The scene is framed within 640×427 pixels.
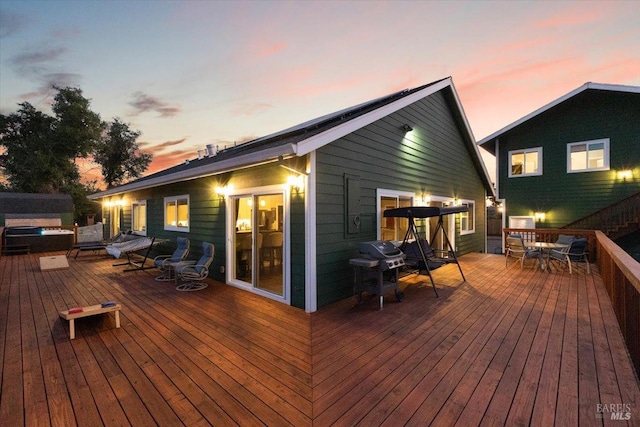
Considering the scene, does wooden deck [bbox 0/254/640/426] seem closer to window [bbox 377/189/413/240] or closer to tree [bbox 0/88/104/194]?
window [bbox 377/189/413/240]

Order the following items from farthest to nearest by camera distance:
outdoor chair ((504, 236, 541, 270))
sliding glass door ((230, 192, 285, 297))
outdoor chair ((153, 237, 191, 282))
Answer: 1. outdoor chair ((504, 236, 541, 270))
2. outdoor chair ((153, 237, 191, 282))
3. sliding glass door ((230, 192, 285, 297))

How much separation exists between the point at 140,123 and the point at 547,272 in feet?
99.2

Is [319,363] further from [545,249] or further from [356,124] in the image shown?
[545,249]

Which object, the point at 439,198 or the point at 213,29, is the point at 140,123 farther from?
the point at 439,198

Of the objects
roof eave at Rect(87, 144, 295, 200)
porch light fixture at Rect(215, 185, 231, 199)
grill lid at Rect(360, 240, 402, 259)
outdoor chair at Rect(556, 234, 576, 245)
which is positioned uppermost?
roof eave at Rect(87, 144, 295, 200)

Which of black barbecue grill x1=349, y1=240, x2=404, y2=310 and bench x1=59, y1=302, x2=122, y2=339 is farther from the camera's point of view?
black barbecue grill x1=349, y1=240, x2=404, y2=310

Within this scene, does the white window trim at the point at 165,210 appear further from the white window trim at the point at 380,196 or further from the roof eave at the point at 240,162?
the white window trim at the point at 380,196

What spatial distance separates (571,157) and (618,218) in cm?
256

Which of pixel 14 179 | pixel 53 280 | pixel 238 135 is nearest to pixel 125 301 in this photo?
pixel 53 280

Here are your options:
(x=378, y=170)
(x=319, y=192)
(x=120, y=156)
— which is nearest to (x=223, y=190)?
(x=319, y=192)

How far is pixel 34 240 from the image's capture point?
1023cm

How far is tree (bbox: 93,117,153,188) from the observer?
960 inches

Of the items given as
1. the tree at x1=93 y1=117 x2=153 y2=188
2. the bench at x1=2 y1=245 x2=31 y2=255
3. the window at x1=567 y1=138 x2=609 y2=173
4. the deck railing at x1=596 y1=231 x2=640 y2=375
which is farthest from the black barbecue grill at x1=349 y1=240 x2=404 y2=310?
the tree at x1=93 y1=117 x2=153 y2=188

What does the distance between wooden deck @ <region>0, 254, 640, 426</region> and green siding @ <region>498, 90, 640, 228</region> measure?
6.91 meters
